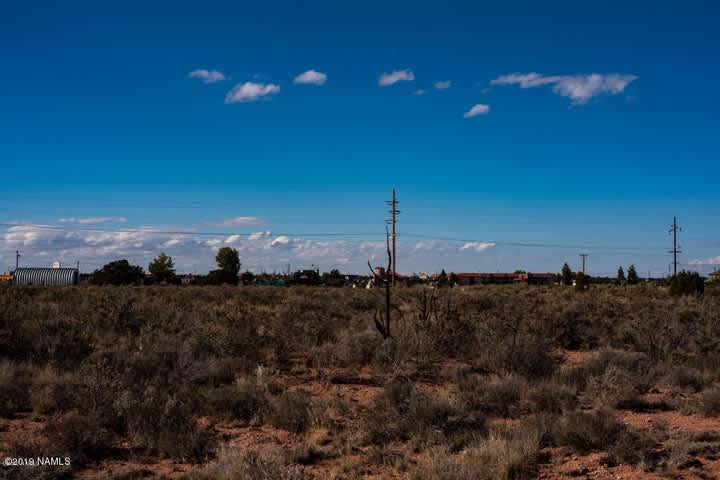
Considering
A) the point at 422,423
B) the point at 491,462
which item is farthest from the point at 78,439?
the point at 491,462

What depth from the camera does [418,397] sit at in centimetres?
967

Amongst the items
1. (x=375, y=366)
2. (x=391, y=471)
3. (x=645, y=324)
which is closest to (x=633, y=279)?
(x=645, y=324)

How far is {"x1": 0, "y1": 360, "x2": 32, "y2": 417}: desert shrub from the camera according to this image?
32.4ft

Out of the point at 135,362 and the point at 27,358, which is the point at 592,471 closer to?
the point at 135,362

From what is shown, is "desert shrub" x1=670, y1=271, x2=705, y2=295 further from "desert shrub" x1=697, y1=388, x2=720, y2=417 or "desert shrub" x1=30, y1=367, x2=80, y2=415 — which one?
"desert shrub" x1=30, y1=367, x2=80, y2=415

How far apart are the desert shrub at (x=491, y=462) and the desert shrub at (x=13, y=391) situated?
743 centimetres

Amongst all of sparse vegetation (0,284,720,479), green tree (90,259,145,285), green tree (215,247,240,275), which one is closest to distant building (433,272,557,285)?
green tree (215,247,240,275)

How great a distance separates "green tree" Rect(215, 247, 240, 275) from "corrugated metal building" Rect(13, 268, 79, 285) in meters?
21.6

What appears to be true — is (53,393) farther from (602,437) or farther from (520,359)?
(520,359)

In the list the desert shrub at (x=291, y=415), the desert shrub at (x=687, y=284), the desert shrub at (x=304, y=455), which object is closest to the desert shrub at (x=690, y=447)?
the desert shrub at (x=304, y=455)

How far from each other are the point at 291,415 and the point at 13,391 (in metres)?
5.44

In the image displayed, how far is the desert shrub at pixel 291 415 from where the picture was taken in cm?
929

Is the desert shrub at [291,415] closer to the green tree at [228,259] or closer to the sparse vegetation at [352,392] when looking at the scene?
the sparse vegetation at [352,392]

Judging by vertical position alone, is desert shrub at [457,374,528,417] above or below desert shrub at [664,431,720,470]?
above
